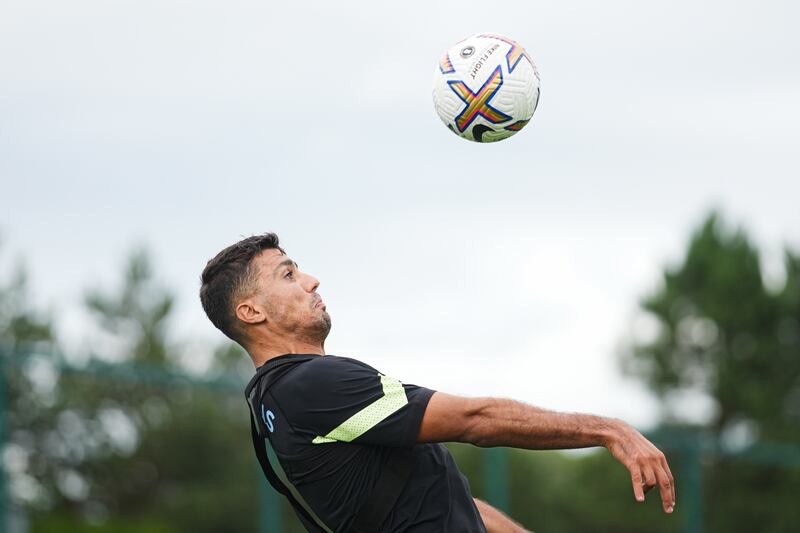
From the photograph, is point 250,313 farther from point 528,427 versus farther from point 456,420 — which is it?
point 528,427

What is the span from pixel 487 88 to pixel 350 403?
174cm

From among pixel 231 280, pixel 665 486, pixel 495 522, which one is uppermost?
pixel 231 280

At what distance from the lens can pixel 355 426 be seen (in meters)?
4.32

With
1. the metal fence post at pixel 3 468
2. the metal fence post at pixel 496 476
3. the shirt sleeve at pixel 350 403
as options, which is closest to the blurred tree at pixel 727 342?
the metal fence post at pixel 496 476

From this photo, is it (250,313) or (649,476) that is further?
(250,313)

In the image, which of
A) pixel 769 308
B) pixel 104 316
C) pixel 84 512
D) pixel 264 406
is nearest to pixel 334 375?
pixel 264 406

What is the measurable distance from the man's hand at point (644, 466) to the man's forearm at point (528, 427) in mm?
142

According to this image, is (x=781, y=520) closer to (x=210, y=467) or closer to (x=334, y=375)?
(x=210, y=467)

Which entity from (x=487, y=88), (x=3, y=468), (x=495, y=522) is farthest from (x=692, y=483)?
(x=487, y=88)

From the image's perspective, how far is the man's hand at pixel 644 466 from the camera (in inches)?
151

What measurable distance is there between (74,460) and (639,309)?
15792mm

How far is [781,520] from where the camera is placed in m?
24.2

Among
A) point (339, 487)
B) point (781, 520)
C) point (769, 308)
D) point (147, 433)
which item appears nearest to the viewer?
point (339, 487)

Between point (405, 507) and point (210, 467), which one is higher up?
point (405, 507)
